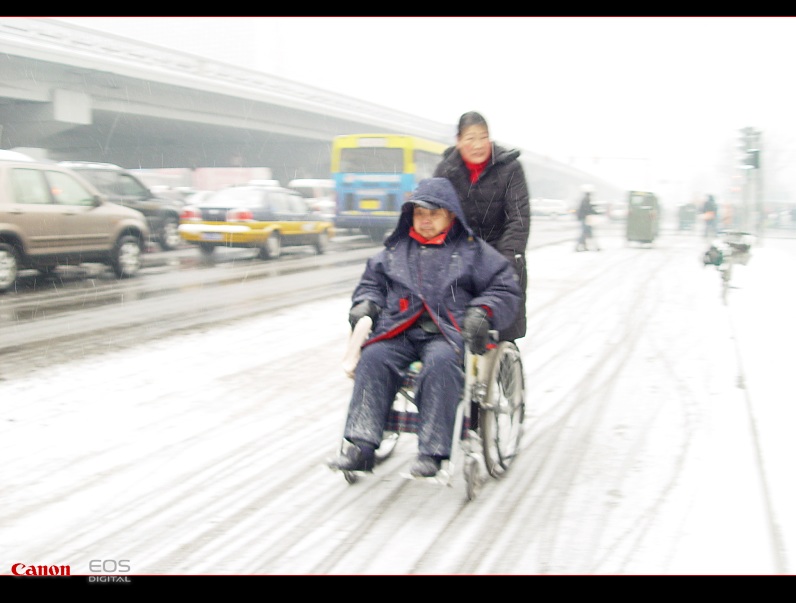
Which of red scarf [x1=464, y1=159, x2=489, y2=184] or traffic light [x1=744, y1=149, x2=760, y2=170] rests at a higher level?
traffic light [x1=744, y1=149, x2=760, y2=170]

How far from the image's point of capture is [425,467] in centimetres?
380

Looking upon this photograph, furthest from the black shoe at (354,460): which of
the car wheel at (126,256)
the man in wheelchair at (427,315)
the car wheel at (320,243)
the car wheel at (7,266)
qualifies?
the car wheel at (320,243)

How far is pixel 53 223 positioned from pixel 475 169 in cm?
923

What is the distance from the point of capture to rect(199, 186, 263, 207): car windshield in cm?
1844

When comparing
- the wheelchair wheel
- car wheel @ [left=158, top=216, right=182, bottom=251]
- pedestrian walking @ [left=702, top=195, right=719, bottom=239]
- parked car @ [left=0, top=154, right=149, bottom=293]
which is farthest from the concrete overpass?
the wheelchair wheel

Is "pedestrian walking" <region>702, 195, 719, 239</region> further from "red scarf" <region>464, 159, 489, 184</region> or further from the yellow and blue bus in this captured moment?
"red scarf" <region>464, 159, 489, 184</region>

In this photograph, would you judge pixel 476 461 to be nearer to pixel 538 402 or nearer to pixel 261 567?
pixel 261 567

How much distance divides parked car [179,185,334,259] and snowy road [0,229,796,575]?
1011 centimetres

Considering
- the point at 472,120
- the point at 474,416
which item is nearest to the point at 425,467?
the point at 474,416

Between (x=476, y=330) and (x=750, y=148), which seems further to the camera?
(x=750, y=148)

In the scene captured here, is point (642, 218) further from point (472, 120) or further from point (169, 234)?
point (472, 120)

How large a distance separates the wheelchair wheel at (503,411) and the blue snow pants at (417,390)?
221 mm

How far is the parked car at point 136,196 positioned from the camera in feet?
57.7

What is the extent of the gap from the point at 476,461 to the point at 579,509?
0.50m
